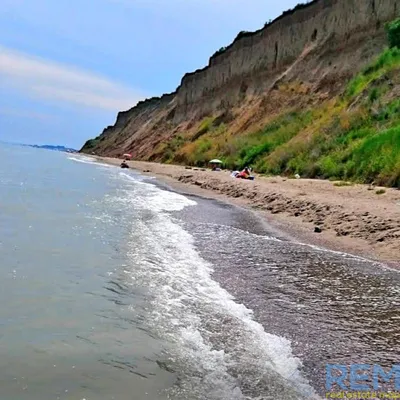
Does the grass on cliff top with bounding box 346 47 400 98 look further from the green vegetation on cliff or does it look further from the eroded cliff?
the eroded cliff

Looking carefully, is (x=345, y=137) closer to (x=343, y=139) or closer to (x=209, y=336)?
(x=343, y=139)

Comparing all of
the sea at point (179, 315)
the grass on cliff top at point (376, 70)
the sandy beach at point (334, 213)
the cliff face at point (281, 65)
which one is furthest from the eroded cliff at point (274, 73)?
the sea at point (179, 315)

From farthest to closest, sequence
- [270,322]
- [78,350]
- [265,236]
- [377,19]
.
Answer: [377,19]
[265,236]
[270,322]
[78,350]

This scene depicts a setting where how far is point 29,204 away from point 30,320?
881 centimetres

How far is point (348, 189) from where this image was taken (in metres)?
14.2

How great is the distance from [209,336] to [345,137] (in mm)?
18082

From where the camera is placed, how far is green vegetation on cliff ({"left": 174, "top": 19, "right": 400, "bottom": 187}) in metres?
16.3

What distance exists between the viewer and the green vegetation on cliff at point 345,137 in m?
16.3

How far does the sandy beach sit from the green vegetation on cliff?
1.49 m

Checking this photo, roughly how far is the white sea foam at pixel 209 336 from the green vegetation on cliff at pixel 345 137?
9564mm

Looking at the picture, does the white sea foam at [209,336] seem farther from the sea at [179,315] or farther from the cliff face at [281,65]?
the cliff face at [281,65]

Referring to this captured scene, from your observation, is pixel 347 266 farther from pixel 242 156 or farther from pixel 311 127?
pixel 242 156

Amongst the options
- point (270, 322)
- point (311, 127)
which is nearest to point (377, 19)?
point (311, 127)

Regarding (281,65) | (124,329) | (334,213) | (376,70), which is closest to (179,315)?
(124,329)
